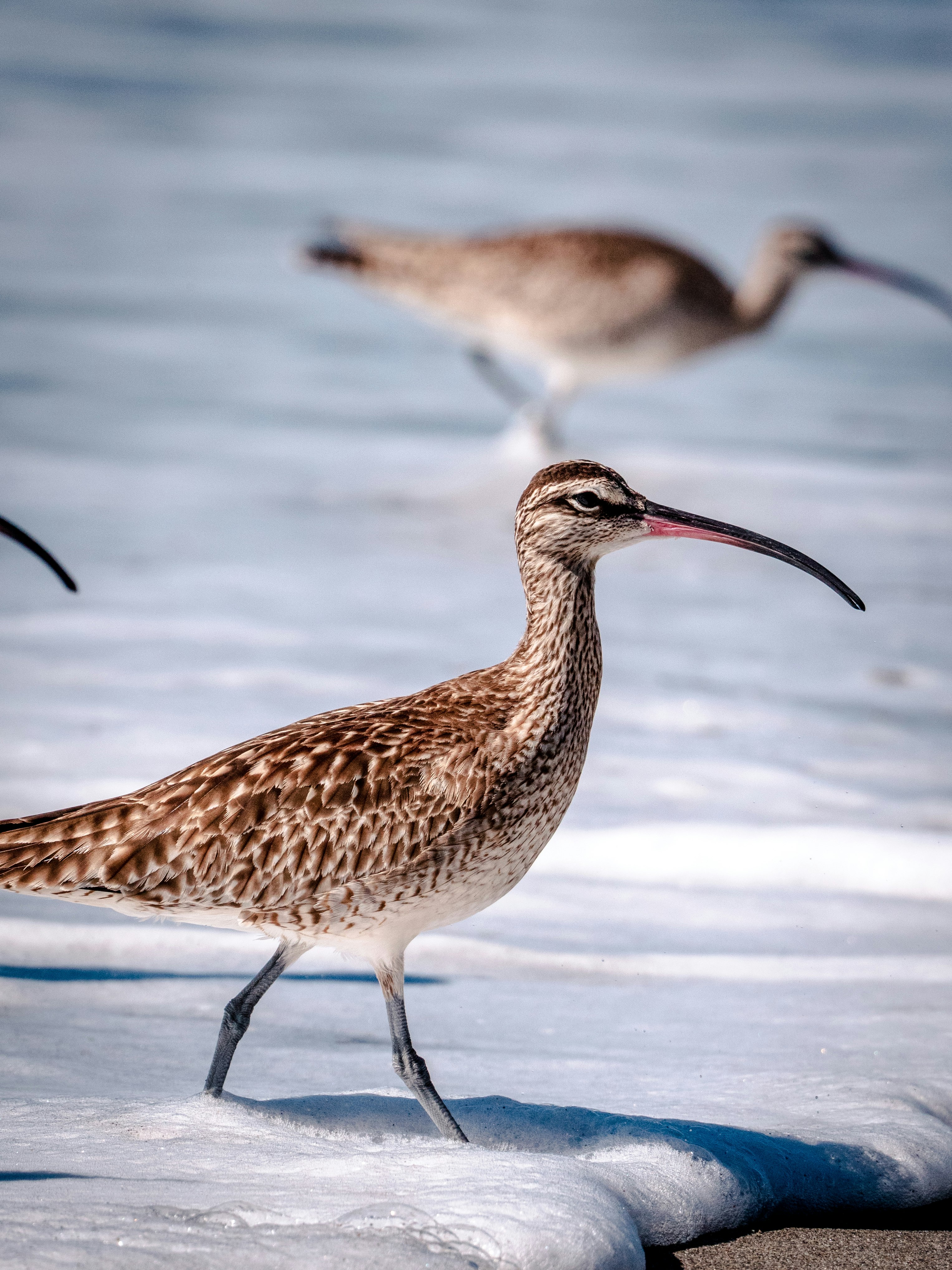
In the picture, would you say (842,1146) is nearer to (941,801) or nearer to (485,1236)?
(485,1236)

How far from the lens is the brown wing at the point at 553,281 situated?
12883 millimetres

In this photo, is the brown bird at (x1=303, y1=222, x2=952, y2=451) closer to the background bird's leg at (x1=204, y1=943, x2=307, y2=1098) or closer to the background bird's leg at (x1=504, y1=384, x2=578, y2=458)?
the background bird's leg at (x1=504, y1=384, x2=578, y2=458)

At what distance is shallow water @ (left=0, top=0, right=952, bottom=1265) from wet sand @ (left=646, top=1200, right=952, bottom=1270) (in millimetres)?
241

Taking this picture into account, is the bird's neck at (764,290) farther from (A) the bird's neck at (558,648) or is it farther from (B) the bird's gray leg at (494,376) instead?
(A) the bird's neck at (558,648)

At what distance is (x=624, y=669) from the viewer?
321 inches

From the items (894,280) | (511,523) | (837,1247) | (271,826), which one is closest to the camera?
(837,1247)

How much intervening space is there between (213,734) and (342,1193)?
3592mm

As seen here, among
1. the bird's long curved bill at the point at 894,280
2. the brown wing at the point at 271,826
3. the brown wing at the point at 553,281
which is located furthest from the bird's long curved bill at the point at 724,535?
the bird's long curved bill at the point at 894,280

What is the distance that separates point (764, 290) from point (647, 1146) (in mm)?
11498

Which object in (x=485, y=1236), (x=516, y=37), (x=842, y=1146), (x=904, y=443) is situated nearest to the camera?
(x=485, y=1236)

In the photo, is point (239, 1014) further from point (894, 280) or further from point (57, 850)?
point (894, 280)

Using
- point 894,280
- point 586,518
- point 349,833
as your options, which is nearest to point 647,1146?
point 349,833

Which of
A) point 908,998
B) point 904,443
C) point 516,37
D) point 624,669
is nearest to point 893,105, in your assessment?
point 516,37

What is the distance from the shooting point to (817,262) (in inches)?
585
